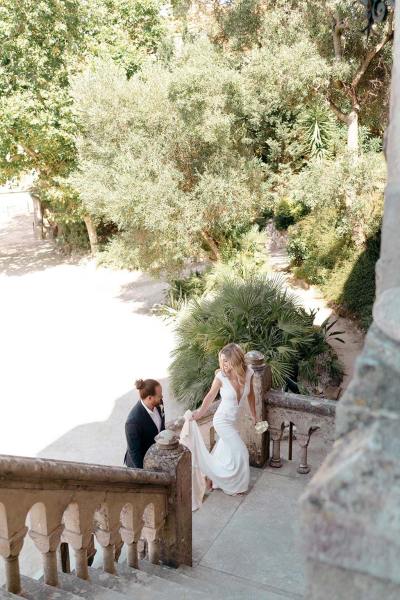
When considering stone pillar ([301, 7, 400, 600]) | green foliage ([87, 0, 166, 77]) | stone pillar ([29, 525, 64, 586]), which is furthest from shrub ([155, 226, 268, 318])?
stone pillar ([301, 7, 400, 600])

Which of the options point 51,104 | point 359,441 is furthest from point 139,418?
point 51,104

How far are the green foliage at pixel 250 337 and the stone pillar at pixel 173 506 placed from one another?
15.7ft

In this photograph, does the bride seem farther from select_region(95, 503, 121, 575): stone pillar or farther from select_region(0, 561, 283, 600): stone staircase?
select_region(95, 503, 121, 575): stone pillar

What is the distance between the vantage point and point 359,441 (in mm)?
862

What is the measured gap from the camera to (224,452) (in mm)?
5020

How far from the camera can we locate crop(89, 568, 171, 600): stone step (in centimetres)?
304

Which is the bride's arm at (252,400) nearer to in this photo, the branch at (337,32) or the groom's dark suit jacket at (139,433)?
the groom's dark suit jacket at (139,433)

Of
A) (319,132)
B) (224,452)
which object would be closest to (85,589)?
(224,452)

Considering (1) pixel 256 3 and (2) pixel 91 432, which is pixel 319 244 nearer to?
(1) pixel 256 3

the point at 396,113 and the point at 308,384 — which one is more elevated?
the point at 396,113

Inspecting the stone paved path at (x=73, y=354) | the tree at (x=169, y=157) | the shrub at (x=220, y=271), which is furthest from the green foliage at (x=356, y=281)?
the stone paved path at (x=73, y=354)

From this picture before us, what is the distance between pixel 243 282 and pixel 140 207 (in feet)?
10.5

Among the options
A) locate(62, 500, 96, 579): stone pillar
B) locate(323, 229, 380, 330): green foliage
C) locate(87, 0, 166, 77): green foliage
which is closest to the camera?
locate(62, 500, 96, 579): stone pillar

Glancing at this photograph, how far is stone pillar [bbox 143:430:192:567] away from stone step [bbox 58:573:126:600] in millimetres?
631
